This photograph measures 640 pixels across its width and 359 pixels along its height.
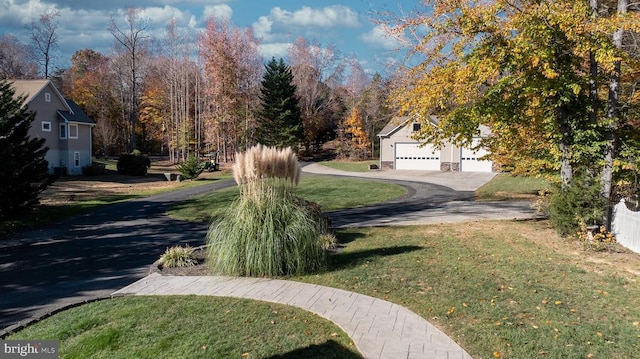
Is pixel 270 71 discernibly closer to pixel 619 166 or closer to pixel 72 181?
pixel 72 181

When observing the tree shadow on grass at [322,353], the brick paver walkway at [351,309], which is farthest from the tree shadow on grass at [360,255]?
the tree shadow on grass at [322,353]

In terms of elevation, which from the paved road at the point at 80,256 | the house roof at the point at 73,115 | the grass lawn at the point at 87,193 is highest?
the house roof at the point at 73,115

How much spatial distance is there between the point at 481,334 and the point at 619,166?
811 centimetres

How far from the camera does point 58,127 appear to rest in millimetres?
31906

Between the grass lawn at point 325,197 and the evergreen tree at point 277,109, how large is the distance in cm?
2115

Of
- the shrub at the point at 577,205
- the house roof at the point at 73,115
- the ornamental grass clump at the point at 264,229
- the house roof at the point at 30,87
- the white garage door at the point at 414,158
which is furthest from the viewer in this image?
the white garage door at the point at 414,158

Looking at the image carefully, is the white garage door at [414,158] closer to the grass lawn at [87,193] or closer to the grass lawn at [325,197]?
the grass lawn at [325,197]

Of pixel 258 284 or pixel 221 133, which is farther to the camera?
pixel 221 133

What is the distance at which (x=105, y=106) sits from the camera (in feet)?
173

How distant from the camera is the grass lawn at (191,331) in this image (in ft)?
15.0

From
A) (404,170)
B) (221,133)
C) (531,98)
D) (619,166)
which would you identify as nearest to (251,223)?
(531,98)

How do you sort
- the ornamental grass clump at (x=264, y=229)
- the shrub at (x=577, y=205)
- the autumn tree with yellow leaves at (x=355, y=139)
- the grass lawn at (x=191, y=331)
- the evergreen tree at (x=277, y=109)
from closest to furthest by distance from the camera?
the grass lawn at (x=191, y=331)
the ornamental grass clump at (x=264, y=229)
the shrub at (x=577, y=205)
the evergreen tree at (x=277, y=109)
the autumn tree with yellow leaves at (x=355, y=139)

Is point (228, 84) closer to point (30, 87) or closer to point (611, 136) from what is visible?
point (30, 87)

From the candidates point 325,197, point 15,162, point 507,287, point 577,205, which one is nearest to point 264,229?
point 507,287
